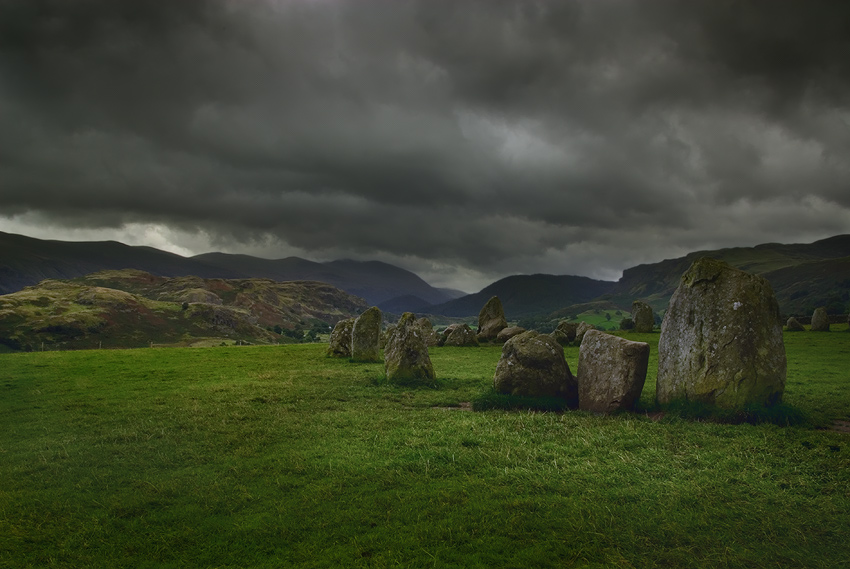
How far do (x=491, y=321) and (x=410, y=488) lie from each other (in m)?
40.7

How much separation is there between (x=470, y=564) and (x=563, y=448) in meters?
4.85

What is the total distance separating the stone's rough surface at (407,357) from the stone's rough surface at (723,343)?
9388mm

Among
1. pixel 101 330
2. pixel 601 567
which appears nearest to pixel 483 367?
pixel 601 567

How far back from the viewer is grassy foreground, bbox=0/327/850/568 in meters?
5.96

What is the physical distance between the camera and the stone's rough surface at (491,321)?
1810 inches

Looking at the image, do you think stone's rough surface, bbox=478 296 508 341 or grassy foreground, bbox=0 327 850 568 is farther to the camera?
stone's rough surface, bbox=478 296 508 341

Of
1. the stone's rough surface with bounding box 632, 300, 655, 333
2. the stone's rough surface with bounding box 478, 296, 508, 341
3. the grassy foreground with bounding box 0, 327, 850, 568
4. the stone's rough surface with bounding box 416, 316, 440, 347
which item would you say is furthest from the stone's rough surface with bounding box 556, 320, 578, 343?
the grassy foreground with bounding box 0, 327, 850, 568

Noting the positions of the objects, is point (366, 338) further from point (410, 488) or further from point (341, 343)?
point (410, 488)

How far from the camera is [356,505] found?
23.8ft

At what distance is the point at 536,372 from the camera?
1471 cm

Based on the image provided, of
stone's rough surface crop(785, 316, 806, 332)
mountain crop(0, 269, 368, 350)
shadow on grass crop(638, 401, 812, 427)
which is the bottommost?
mountain crop(0, 269, 368, 350)

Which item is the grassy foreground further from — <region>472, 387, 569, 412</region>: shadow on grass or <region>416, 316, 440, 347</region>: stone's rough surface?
<region>416, 316, 440, 347</region>: stone's rough surface

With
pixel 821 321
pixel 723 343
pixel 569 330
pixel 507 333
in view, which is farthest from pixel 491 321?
pixel 723 343

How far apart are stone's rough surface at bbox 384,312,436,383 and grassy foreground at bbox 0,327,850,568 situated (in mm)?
4296
